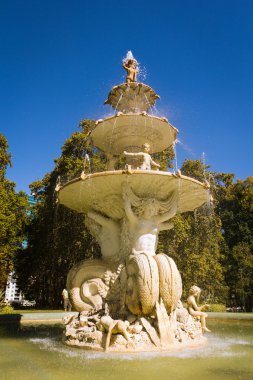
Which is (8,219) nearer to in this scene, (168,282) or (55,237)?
(55,237)

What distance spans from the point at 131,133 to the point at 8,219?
11.8 metres

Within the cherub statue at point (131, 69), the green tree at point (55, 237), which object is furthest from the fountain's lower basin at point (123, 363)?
the green tree at point (55, 237)

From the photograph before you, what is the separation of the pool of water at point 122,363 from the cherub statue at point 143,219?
2430mm

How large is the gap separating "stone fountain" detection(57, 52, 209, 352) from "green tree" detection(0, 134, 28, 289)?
10712 mm

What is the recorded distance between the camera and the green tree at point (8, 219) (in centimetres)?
1936

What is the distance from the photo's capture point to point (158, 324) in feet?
22.4

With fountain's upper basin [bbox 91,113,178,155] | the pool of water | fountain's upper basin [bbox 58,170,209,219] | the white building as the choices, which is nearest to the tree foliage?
the white building

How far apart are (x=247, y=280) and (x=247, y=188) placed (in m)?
7.94

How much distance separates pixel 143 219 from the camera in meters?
8.28

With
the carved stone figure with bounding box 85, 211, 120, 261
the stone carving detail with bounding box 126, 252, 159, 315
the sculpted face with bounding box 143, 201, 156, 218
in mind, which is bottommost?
the stone carving detail with bounding box 126, 252, 159, 315

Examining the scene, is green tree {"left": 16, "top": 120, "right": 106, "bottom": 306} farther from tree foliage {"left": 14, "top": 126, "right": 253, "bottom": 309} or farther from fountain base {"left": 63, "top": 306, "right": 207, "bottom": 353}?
fountain base {"left": 63, "top": 306, "right": 207, "bottom": 353}

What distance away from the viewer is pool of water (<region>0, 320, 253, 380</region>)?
15.0 feet

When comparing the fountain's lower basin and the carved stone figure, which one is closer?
the fountain's lower basin

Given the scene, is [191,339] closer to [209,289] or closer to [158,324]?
[158,324]
